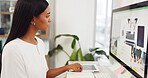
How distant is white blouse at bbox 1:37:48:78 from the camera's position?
821mm

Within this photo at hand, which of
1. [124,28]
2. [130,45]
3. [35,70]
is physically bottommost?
[35,70]

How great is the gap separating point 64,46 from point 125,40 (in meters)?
1.45

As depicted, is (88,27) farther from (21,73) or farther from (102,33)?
(21,73)

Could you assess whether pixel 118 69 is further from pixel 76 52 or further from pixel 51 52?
pixel 51 52

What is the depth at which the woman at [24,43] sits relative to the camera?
2.72ft

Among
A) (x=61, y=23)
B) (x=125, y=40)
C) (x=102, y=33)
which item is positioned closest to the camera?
(x=125, y=40)

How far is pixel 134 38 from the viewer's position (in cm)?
86

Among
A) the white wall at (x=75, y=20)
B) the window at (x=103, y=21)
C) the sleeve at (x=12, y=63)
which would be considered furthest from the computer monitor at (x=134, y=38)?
the window at (x=103, y=21)

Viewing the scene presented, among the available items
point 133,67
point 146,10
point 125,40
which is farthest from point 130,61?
point 146,10

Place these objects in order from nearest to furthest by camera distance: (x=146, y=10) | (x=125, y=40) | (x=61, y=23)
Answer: (x=146, y=10) < (x=125, y=40) < (x=61, y=23)

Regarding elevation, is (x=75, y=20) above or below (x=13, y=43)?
above

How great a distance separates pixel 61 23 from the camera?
2.31 meters

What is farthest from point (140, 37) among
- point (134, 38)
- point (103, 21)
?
point (103, 21)

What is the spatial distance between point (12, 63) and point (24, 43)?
147 millimetres
